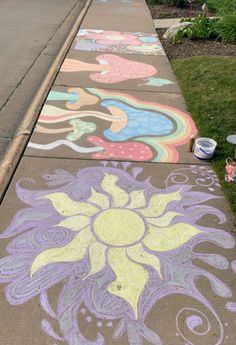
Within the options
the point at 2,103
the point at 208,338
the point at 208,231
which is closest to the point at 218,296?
the point at 208,338

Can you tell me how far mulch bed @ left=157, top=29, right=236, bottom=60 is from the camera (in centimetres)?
869

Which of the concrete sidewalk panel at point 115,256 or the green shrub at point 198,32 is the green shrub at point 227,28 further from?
the concrete sidewalk panel at point 115,256

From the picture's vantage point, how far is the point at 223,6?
37.9ft

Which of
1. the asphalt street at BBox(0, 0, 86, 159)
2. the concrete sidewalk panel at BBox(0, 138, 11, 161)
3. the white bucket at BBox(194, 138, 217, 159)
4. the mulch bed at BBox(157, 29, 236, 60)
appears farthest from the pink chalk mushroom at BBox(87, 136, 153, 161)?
the mulch bed at BBox(157, 29, 236, 60)

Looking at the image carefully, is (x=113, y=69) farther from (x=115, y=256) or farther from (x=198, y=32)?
(x=115, y=256)

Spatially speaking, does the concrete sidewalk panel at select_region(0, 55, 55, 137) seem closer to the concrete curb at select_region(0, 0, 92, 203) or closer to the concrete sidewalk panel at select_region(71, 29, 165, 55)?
the concrete curb at select_region(0, 0, 92, 203)

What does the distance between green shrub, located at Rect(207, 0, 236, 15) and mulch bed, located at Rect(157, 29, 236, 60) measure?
214 centimetres

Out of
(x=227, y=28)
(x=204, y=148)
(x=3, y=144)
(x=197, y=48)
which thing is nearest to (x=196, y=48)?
(x=197, y=48)

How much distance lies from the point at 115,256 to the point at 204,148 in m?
2.01

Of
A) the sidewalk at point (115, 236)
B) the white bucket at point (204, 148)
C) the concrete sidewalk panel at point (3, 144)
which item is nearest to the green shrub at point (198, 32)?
the sidewalk at point (115, 236)

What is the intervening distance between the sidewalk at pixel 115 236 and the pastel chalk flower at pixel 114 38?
13.0 feet

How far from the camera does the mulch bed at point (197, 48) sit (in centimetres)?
869

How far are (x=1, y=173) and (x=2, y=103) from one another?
2.43 meters

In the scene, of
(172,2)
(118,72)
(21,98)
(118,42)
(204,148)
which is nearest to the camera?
(204,148)
